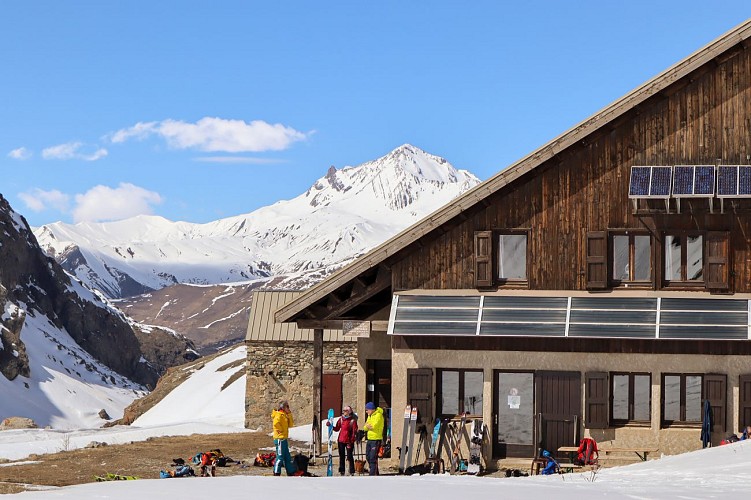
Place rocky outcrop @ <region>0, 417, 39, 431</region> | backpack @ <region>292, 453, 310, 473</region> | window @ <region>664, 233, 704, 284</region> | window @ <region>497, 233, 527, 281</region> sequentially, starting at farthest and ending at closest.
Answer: rocky outcrop @ <region>0, 417, 39, 431</region> < window @ <region>497, 233, 527, 281</region> < window @ <region>664, 233, 704, 284</region> < backpack @ <region>292, 453, 310, 473</region>

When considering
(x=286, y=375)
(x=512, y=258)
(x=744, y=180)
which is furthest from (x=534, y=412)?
(x=286, y=375)

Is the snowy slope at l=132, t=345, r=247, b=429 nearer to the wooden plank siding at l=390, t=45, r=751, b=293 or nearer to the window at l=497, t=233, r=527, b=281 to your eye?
the window at l=497, t=233, r=527, b=281

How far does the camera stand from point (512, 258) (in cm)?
2792

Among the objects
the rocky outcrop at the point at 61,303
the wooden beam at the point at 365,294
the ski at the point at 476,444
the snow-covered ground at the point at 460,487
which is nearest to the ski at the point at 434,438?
the ski at the point at 476,444

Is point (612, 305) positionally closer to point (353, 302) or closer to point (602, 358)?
point (602, 358)

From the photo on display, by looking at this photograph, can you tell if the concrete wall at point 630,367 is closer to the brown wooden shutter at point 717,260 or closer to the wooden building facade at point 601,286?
the wooden building facade at point 601,286

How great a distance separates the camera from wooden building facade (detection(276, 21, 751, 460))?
87.1 ft

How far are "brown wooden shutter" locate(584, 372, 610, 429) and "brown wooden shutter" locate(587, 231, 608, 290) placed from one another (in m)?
2.15

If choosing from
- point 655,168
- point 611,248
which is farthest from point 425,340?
point 655,168

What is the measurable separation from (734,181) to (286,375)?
78.6ft

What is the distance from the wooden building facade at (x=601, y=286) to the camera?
87.1 feet

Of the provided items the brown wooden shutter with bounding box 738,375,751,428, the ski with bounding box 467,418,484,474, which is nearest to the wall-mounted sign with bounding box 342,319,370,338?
the ski with bounding box 467,418,484,474

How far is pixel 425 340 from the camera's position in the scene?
89.8 feet

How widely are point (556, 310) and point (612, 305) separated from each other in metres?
1.32
